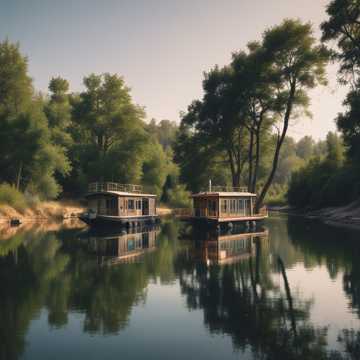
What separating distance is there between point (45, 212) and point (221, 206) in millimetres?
26875

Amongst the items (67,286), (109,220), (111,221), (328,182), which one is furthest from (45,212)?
(67,286)

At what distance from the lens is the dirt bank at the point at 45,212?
49247 mm

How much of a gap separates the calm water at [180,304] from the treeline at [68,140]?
3310cm

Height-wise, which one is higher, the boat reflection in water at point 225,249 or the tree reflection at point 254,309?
the boat reflection in water at point 225,249

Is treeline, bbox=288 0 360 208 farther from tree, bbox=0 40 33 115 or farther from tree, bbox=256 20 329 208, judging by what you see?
tree, bbox=0 40 33 115

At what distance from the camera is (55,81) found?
7962 cm

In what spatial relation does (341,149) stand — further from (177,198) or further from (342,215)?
(177,198)

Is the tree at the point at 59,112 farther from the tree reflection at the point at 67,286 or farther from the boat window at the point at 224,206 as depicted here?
the tree reflection at the point at 67,286

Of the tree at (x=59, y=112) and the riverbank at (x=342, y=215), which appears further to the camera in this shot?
the tree at (x=59, y=112)

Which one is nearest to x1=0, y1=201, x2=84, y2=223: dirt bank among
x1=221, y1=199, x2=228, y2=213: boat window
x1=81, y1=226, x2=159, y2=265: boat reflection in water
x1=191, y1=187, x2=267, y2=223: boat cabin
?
x1=81, y1=226, x2=159, y2=265: boat reflection in water

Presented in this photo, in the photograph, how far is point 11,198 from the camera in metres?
51.0

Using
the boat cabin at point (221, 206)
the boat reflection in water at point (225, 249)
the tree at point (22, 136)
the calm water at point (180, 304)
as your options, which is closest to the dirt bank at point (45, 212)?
the tree at point (22, 136)

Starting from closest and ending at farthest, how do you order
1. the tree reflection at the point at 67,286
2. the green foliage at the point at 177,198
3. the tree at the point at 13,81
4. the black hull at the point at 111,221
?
the tree reflection at the point at 67,286 → the black hull at the point at 111,221 → the tree at the point at 13,81 → the green foliage at the point at 177,198

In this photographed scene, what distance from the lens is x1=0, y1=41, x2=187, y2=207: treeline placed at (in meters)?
57.1
